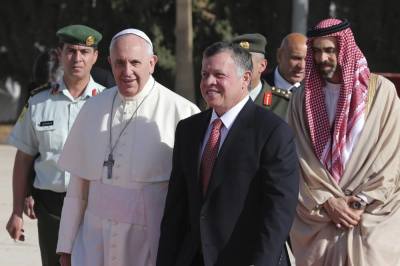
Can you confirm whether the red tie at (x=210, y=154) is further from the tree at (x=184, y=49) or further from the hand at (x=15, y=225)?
the tree at (x=184, y=49)

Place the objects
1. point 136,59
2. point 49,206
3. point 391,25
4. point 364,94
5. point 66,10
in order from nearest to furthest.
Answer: point 136,59, point 364,94, point 49,206, point 391,25, point 66,10

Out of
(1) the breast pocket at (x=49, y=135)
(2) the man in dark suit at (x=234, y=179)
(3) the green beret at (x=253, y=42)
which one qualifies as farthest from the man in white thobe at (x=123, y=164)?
(3) the green beret at (x=253, y=42)

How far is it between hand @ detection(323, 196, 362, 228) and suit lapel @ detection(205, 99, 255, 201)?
862mm

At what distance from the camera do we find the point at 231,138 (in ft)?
14.6

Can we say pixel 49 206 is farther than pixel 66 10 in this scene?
No

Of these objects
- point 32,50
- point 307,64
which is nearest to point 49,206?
point 307,64

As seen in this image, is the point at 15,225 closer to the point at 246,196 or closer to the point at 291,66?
the point at 246,196

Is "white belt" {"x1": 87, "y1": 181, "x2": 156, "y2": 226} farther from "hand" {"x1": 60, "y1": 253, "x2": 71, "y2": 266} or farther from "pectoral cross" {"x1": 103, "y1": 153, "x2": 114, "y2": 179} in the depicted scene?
"hand" {"x1": 60, "y1": 253, "x2": 71, "y2": 266}

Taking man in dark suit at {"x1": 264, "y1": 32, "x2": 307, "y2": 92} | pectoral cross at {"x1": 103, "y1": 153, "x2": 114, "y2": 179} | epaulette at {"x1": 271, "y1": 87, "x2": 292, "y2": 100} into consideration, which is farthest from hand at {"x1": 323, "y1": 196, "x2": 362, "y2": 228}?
man in dark suit at {"x1": 264, "y1": 32, "x2": 307, "y2": 92}

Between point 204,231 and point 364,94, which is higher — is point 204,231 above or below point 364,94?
below

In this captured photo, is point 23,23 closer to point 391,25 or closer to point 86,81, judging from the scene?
point 391,25

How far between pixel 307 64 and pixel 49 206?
1797 mm

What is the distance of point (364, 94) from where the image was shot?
520cm

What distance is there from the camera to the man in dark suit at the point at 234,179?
4.32m
